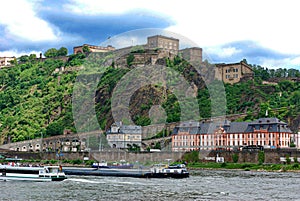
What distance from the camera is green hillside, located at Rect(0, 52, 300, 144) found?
131m

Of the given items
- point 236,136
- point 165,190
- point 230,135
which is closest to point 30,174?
point 165,190

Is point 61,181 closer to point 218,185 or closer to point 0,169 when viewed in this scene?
point 0,169

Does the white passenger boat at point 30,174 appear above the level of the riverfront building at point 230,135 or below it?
below

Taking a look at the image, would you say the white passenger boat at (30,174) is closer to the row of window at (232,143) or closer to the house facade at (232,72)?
the row of window at (232,143)

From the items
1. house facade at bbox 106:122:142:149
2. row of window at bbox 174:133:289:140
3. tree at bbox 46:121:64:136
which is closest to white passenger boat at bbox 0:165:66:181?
row of window at bbox 174:133:289:140

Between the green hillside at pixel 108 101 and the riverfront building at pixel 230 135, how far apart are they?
10.9m

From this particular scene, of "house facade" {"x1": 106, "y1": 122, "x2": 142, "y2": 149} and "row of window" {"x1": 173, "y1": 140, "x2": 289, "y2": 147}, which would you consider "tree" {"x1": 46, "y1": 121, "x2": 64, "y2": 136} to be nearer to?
"house facade" {"x1": 106, "y1": 122, "x2": 142, "y2": 149}

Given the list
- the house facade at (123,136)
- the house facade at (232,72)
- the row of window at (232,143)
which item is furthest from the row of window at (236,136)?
the house facade at (232,72)

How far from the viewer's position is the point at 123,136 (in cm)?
12162

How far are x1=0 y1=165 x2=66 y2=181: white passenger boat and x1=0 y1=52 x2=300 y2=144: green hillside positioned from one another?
59510mm

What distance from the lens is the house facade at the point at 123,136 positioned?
396ft

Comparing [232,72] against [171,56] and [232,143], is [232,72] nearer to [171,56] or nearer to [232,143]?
[171,56]

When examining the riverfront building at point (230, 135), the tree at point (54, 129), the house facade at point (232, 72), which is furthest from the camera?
the house facade at point (232, 72)

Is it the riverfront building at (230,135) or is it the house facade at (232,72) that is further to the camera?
the house facade at (232,72)
